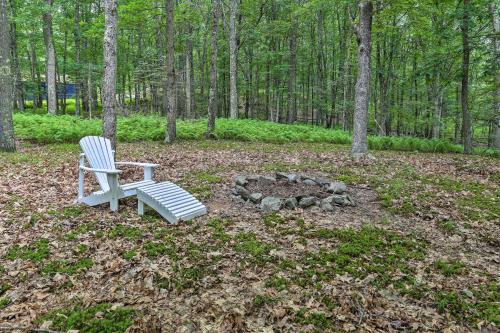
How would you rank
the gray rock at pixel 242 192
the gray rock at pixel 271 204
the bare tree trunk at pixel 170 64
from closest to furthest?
the gray rock at pixel 271 204 → the gray rock at pixel 242 192 → the bare tree trunk at pixel 170 64

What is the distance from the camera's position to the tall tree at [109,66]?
6.98 metres

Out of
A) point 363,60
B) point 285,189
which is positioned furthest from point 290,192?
point 363,60

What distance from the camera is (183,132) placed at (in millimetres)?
13156

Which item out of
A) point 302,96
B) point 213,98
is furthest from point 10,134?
point 302,96

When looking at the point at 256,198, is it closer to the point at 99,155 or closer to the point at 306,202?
the point at 306,202

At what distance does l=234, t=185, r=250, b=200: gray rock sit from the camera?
602cm

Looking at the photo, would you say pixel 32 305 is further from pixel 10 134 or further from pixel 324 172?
pixel 10 134

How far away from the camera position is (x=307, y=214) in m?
5.33

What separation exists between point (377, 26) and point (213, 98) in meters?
6.19

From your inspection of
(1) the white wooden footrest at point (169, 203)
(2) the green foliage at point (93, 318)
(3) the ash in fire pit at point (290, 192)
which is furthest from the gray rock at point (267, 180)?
(2) the green foliage at point (93, 318)

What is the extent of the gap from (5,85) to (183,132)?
19.1 ft

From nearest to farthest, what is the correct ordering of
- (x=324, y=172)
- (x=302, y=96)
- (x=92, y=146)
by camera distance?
(x=92, y=146) < (x=324, y=172) < (x=302, y=96)

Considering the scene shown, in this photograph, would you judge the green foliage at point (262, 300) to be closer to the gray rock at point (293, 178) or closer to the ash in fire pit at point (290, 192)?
the ash in fire pit at point (290, 192)

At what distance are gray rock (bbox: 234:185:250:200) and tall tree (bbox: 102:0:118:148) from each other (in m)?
2.94
